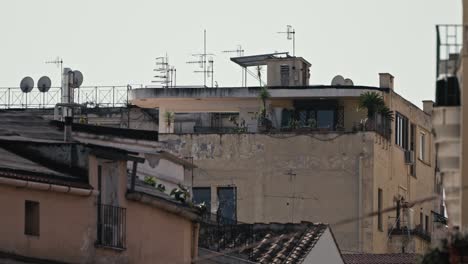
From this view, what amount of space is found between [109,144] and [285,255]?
6.42m

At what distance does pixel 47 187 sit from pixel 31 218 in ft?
2.29

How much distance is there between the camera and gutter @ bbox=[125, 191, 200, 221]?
56.5 metres

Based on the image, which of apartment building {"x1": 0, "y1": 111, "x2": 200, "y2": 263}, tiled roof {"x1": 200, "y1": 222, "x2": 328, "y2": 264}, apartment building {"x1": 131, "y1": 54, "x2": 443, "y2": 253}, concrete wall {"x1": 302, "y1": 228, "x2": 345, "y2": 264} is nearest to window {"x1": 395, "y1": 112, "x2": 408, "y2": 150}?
apartment building {"x1": 131, "y1": 54, "x2": 443, "y2": 253}

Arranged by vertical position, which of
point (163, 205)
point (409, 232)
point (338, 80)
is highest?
point (338, 80)

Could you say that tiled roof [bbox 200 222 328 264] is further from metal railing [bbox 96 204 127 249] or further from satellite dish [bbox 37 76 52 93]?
satellite dish [bbox 37 76 52 93]

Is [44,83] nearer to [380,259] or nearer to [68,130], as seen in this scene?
[380,259]

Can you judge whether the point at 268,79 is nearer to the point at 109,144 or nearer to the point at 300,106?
the point at 300,106

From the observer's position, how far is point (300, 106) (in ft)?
336

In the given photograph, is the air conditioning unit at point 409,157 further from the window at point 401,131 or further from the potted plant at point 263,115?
the potted plant at point 263,115

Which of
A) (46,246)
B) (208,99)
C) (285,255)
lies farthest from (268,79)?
(46,246)

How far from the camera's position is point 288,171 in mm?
98375

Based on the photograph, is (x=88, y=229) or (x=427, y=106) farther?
(x=427, y=106)

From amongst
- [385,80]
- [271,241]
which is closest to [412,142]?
[385,80]

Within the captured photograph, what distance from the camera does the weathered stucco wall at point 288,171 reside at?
98312mm
